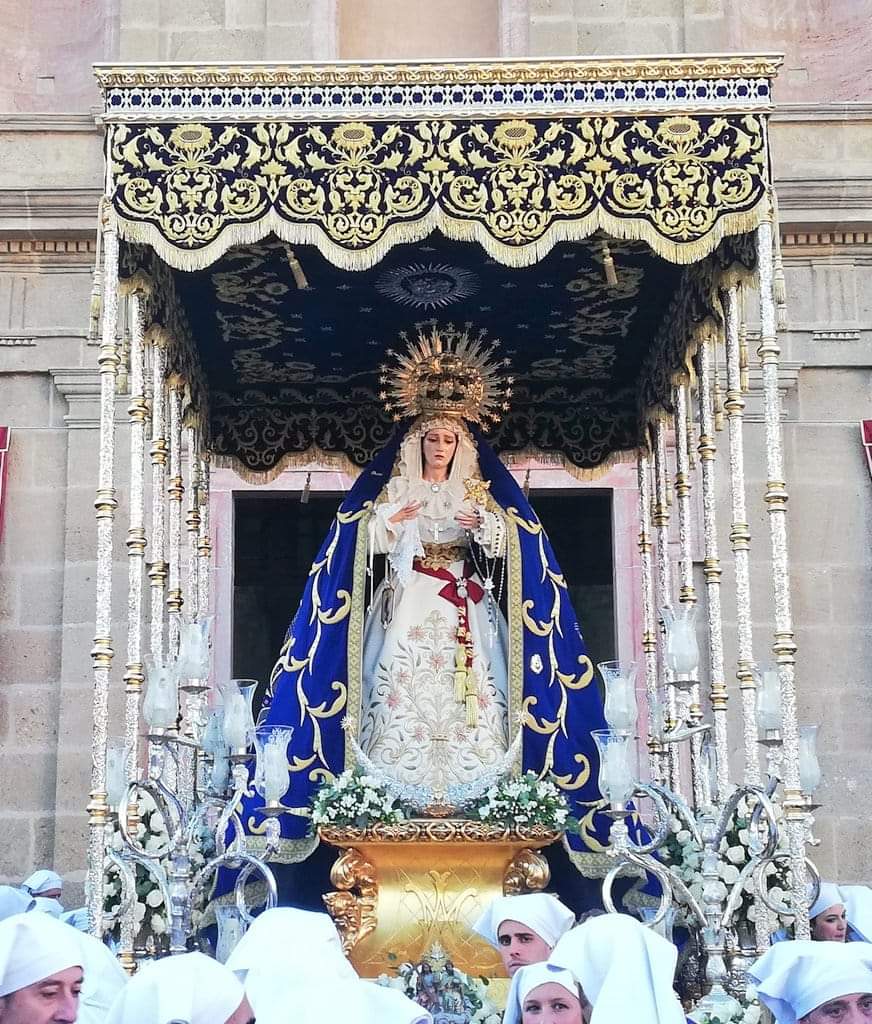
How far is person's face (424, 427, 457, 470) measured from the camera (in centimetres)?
893

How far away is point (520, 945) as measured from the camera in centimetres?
648

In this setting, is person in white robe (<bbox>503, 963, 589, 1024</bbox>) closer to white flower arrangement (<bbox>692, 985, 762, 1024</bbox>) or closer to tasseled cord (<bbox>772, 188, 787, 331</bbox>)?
white flower arrangement (<bbox>692, 985, 762, 1024</bbox>)

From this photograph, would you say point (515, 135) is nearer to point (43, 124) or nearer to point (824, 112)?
point (824, 112)

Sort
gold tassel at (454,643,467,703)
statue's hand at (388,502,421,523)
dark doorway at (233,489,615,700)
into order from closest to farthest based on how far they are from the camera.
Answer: gold tassel at (454,643,467,703) < statue's hand at (388,502,421,523) < dark doorway at (233,489,615,700)

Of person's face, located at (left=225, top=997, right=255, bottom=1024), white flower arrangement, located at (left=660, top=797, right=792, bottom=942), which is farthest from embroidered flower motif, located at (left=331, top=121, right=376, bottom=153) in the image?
person's face, located at (left=225, top=997, right=255, bottom=1024)

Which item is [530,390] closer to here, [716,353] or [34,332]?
[716,353]

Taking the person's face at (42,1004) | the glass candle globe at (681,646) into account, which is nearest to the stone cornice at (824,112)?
the glass candle globe at (681,646)

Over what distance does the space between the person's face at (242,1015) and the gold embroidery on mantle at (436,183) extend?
3894 millimetres

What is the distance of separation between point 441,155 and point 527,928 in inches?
119

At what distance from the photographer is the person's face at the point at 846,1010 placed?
482cm

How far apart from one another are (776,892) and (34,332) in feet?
18.6

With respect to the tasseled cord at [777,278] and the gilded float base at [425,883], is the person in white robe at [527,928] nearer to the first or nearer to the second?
the gilded float base at [425,883]

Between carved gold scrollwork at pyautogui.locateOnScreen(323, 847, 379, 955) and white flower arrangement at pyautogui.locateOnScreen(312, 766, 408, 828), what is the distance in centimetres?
18

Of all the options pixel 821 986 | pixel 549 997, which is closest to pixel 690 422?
pixel 821 986
